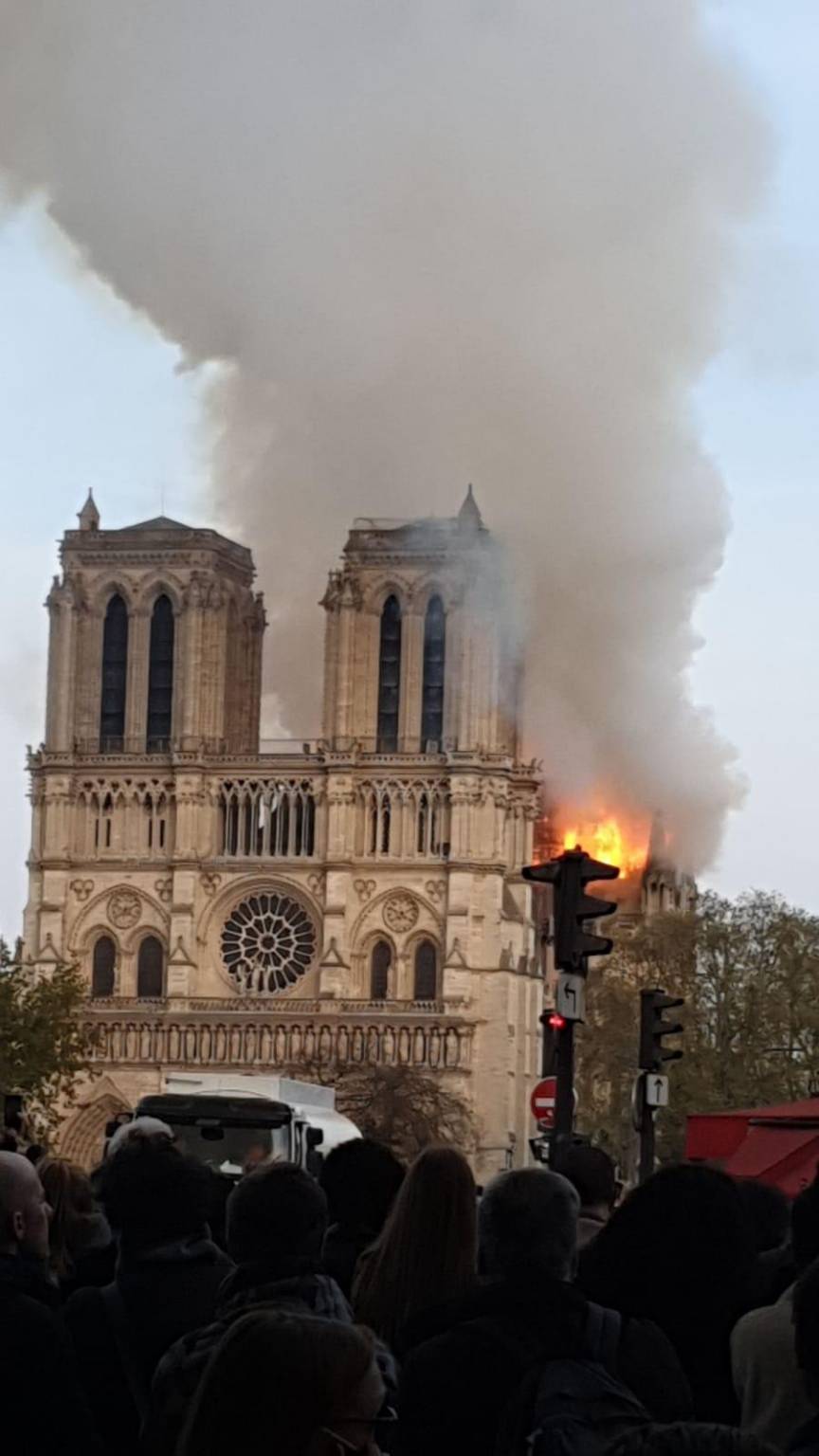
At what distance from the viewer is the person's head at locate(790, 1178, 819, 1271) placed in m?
8.90

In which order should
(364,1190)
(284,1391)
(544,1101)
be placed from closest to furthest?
1. (284,1391)
2. (364,1190)
3. (544,1101)

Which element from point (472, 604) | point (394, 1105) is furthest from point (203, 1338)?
point (472, 604)

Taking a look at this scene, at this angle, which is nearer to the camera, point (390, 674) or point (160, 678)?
point (390, 674)

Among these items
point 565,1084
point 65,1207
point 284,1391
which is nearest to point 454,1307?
point 284,1391

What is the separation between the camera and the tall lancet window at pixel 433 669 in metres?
105

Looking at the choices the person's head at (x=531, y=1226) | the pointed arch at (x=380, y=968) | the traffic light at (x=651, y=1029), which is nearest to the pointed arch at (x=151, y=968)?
the pointed arch at (x=380, y=968)

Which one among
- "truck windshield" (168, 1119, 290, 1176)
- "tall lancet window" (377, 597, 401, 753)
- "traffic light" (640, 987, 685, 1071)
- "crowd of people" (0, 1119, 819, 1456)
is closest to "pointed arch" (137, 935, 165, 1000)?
"tall lancet window" (377, 597, 401, 753)

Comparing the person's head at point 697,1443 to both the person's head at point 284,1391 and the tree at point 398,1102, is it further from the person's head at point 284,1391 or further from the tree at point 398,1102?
the tree at point 398,1102

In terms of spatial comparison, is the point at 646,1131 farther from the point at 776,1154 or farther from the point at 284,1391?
the point at 284,1391

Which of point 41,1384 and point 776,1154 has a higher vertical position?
point 41,1384

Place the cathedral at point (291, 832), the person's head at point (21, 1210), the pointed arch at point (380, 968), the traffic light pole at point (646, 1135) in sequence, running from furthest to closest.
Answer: the pointed arch at point (380, 968) < the cathedral at point (291, 832) < the traffic light pole at point (646, 1135) < the person's head at point (21, 1210)

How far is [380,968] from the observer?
105m

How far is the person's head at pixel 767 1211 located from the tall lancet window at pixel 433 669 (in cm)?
9225

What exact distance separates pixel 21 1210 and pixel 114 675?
99098 mm
